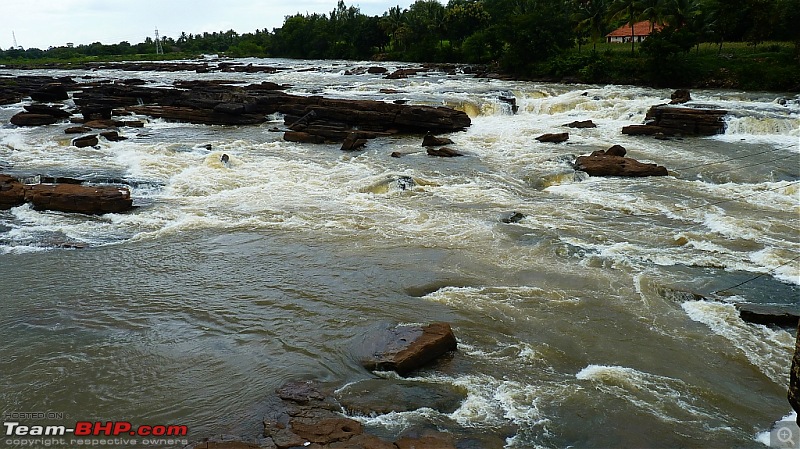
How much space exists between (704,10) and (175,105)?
36703mm

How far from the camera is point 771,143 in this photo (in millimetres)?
20047

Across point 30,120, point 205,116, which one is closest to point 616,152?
point 205,116

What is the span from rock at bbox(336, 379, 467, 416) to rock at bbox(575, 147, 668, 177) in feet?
38.3

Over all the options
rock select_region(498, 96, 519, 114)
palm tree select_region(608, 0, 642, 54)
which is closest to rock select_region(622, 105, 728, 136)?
rock select_region(498, 96, 519, 114)

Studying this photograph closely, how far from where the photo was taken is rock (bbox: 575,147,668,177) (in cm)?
1634

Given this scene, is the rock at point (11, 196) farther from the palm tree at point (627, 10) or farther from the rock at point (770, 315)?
the palm tree at point (627, 10)

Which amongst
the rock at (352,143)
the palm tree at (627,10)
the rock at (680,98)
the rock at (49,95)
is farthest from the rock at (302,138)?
the palm tree at (627,10)

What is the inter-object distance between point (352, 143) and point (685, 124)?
12535mm

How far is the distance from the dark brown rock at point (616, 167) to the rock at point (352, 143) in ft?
25.7

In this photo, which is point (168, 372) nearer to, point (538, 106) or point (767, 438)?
point (767, 438)

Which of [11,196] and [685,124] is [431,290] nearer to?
[11,196]

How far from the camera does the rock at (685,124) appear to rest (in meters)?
22.0

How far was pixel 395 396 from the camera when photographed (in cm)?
641

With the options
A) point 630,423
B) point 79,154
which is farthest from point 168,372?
point 79,154
